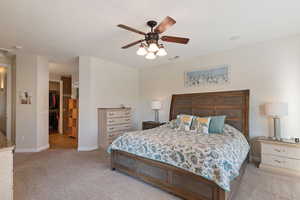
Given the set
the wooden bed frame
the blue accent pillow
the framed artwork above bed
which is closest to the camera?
the wooden bed frame

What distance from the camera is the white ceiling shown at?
220 centimetres

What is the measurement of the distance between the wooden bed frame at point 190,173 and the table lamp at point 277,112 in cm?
50

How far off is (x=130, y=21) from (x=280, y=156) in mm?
3714

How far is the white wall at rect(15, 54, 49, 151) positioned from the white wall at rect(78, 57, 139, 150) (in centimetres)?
Result: 113

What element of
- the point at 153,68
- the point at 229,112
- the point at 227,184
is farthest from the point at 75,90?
the point at 227,184

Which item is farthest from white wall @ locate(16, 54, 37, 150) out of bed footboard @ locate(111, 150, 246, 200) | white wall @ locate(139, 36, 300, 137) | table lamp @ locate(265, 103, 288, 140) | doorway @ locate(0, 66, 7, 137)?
table lamp @ locate(265, 103, 288, 140)

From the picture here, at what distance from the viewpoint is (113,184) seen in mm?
2580

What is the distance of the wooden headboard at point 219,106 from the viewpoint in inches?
143

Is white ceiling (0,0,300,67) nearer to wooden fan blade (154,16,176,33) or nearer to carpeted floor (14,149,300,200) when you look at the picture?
wooden fan blade (154,16,176,33)

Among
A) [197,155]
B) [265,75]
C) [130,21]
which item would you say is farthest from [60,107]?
[265,75]

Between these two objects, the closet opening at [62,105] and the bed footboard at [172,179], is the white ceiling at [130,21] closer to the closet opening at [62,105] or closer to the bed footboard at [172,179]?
the bed footboard at [172,179]

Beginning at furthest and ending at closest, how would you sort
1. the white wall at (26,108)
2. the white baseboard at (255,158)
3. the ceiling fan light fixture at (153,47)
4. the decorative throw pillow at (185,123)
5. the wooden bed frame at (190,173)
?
the white wall at (26,108)
the decorative throw pillow at (185,123)
the white baseboard at (255,158)
the ceiling fan light fixture at (153,47)
the wooden bed frame at (190,173)

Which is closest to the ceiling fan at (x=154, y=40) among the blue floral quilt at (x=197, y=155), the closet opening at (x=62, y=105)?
the blue floral quilt at (x=197, y=155)

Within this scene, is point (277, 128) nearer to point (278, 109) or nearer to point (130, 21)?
point (278, 109)
